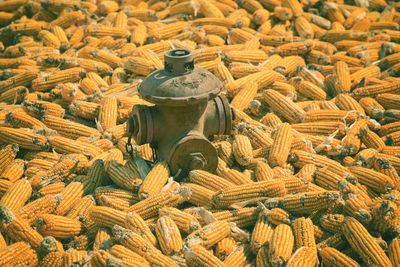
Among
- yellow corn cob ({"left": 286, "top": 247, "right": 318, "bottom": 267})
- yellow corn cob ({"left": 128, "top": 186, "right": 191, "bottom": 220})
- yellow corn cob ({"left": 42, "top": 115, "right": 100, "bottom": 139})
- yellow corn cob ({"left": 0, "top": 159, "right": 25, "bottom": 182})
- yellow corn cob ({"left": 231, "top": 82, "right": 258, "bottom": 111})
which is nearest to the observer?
yellow corn cob ({"left": 286, "top": 247, "right": 318, "bottom": 267})

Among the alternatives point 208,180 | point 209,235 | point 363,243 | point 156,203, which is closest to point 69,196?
point 156,203

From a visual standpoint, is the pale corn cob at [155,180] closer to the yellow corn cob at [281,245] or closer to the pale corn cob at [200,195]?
the pale corn cob at [200,195]

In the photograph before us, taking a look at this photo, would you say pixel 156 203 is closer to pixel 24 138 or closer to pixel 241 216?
pixel 241 216

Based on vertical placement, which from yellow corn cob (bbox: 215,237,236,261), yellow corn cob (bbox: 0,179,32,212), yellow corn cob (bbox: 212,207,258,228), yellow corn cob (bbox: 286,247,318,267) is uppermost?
yellow corn cob (bbox: 286,247,318,267)

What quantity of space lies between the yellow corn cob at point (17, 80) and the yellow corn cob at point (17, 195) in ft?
8.79

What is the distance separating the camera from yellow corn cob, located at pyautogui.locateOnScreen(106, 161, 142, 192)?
486 cm

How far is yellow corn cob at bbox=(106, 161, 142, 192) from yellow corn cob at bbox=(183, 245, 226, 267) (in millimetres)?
1309

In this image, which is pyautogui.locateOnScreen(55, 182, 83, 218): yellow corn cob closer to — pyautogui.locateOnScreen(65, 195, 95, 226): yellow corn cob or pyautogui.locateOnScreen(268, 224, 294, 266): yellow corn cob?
pyautogui.locateOnScreen(65, 195, 95, 226): yellow corn cob

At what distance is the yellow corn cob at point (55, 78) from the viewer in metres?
6.84

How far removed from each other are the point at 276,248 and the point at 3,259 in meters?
2.71

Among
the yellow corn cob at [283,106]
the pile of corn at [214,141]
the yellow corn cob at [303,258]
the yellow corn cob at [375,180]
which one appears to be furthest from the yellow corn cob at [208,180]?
the yellow corn cob at [283,106]

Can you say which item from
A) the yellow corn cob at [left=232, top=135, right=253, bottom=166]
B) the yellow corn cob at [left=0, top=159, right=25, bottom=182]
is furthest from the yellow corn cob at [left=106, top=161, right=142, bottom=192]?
the yellow corn cob at [left=232, top=135, right=253, bottom=166]

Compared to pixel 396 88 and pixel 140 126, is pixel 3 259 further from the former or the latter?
pixel 396 88

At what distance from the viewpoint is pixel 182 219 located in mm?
4285
